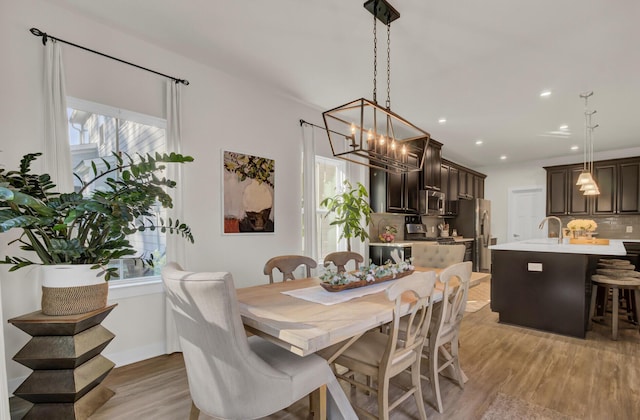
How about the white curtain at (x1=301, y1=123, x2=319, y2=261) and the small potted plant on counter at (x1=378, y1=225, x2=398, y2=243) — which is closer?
the white curtain at (x1=301, y1=123, x2=319, y2=261)

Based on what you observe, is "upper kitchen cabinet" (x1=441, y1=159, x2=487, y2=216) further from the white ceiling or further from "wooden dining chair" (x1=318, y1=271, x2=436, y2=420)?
"wooden dining chair" (x1=318, y1=271, x2=436, y2=420)

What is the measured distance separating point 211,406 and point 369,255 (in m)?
4.05

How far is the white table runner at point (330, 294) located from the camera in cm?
187

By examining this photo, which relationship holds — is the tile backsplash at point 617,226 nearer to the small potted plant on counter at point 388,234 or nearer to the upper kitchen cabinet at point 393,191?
the upper kitchen cabinet at point 393,191

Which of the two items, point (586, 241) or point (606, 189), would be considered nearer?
point (586, 241)

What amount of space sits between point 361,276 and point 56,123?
2536 millimetres

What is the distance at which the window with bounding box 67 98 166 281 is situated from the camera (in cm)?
258

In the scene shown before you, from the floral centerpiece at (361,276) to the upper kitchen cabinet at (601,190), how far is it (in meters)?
6.30

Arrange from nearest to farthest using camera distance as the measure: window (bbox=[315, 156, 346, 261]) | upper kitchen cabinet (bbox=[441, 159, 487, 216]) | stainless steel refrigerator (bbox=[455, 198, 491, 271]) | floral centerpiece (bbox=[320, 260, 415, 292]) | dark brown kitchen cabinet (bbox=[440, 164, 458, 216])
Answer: floral centerpiece (bbox=[320, 260, 415, 292])
window (bbox=[315, 156, 346, 261])
dark brown kitchen cabinet (bbox=[440, 164, 458, 216])
upper kitchen cabinet (bbox=[441, 159, 487, 216])
stainless steel refrigerator (bbox=[455, 198, 491, 271])

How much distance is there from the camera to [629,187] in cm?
613

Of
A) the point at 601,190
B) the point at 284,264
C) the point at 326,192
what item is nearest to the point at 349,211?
the point at 326,192

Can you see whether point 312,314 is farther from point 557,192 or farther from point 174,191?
point 557,192

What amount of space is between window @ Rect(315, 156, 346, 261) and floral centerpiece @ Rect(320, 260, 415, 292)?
214cm

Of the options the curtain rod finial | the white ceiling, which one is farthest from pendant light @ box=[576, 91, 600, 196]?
the curtain rod finial
